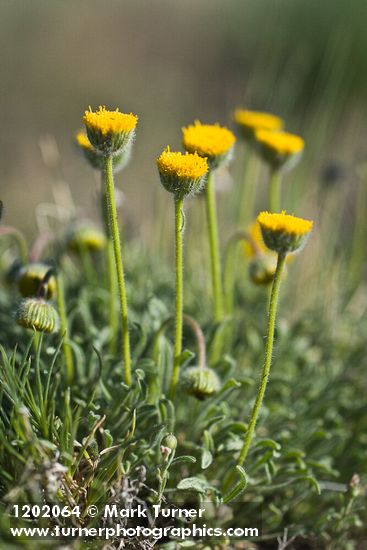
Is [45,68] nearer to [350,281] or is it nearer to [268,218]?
[350,281]

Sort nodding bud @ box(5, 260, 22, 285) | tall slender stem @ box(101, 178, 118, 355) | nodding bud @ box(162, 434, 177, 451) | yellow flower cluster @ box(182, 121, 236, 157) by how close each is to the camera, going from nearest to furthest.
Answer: nodding bud @ box(162, 434, 177, 451), yellow flower cluster @ box(182, 121, 236, 157), tall slender stem @ box(101, 178, 118, 355), nodding bud @ box(5, 260, 22, 285)

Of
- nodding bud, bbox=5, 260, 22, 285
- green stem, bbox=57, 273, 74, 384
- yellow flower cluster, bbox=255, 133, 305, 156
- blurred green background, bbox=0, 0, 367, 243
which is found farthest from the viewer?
blurred green background, bbox=0, 0, 367, 243

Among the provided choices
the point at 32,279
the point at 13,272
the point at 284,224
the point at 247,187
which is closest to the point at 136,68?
the point at 247,187

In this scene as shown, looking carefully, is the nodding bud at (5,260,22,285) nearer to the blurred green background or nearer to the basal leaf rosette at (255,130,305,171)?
the basal leaf rosette at (255,130,305,171)

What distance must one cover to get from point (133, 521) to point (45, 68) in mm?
7726

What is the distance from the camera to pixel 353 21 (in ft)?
27.8

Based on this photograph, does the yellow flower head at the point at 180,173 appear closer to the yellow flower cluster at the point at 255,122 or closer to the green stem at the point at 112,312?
the green stem at the point at 112,312

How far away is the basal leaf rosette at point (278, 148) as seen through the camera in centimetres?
297

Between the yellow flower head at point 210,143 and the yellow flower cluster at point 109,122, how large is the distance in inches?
13.0

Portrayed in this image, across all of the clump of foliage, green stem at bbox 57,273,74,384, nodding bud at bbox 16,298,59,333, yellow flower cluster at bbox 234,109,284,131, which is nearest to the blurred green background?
yellow flower cluster at bbox 234,109,284,131

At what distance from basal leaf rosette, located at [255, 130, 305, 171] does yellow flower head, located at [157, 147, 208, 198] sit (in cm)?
97

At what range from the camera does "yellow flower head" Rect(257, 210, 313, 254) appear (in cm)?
203

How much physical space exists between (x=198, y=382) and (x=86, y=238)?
3.62ft

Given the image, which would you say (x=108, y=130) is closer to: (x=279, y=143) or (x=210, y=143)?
(x=210, y=143)
